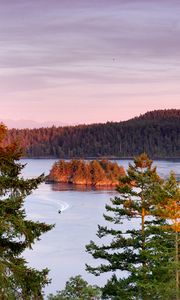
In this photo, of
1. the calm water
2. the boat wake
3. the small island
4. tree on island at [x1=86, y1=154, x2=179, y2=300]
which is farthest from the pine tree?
the small island

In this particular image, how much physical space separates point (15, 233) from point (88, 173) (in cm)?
13341

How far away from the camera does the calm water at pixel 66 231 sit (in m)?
43.0

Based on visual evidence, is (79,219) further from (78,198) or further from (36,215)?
(78,198)

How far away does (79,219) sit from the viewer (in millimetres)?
73750

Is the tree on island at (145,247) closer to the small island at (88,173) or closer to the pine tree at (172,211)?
the pine tree at (172,211)

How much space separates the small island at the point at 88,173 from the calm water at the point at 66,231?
799 inches

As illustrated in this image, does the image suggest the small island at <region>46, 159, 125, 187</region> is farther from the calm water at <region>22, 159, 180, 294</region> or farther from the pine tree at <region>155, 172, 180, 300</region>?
the pine tree at <region>155, 172, 180, 300</region>

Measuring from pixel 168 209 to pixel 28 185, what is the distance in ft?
29.1

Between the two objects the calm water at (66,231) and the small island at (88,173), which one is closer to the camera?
the calm water at (66,231)

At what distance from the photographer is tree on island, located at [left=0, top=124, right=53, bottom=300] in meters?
8.74

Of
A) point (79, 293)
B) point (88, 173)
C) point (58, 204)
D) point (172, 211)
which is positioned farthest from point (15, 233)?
point (88, 173)

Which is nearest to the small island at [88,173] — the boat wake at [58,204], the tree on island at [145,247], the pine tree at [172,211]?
the boat wake at [58,204]

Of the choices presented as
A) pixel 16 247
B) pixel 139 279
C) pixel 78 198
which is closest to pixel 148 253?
pixel 139 279

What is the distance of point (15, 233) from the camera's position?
28.9 ft
